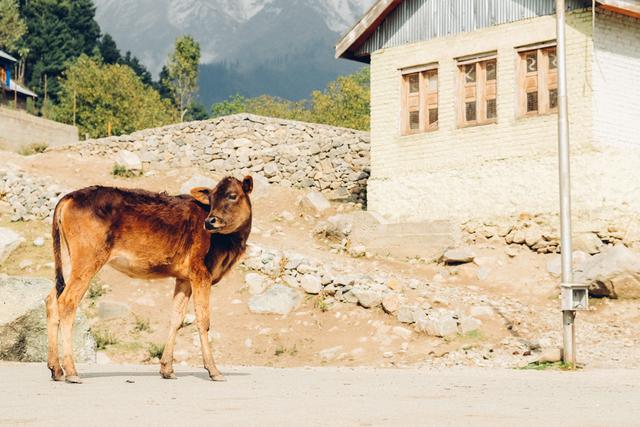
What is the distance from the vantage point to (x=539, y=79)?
26.2 metres

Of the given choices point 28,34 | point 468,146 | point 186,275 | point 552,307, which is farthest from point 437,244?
point 28,34

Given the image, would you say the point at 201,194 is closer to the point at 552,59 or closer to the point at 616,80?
the point at 552,59

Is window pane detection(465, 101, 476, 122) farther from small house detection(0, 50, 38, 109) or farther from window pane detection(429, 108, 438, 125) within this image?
small house detection(0, 50, 38, 109)

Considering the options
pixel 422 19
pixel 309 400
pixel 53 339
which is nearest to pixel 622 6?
pixel 422 19

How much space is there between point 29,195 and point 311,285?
10888mm

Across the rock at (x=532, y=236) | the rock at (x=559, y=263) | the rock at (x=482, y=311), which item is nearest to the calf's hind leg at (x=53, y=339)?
the rock at (x=482, y=311)

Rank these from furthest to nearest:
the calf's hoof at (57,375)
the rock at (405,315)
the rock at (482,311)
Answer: the rock at (482,311) < the rock at (405,315) < the calf's hoof at (57,375)

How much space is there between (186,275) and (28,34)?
78.3 meters

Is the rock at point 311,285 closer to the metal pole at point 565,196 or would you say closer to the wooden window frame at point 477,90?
the wooden window frame at point 477,90

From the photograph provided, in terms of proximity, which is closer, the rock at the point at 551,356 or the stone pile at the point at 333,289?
the rock at the point at 551,356

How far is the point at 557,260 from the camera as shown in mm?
25016

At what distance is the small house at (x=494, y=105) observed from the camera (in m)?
25.4

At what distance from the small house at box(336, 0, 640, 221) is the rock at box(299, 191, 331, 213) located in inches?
137

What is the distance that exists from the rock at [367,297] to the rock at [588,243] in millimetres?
5338
